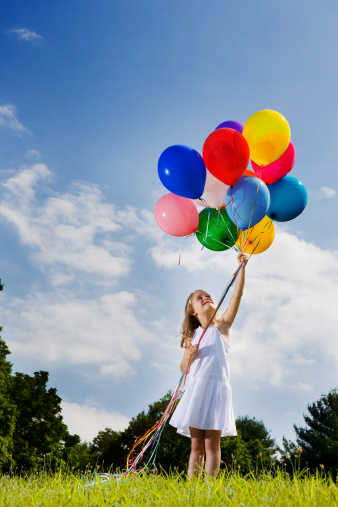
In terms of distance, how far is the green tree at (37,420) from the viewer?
21.1 metres

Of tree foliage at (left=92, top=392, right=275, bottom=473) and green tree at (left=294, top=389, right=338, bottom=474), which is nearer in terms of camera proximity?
tree foliage at (left=92, top=392, right=275, bottom=473)

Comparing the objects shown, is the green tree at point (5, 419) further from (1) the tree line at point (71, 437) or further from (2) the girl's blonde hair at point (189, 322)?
(2) the girl's blonde hair at point (189, 322)

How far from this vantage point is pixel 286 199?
17.1ft

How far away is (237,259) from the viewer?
4691 millimetres

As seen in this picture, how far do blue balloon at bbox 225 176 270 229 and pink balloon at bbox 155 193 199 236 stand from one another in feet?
1.91

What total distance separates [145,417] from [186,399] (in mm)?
23443

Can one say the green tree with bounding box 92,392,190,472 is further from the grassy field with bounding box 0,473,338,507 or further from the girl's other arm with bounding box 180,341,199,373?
the grassy field with bounding box 0,473,338,507

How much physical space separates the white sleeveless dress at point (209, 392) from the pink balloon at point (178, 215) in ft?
4.06

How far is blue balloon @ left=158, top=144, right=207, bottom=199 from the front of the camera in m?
4.89

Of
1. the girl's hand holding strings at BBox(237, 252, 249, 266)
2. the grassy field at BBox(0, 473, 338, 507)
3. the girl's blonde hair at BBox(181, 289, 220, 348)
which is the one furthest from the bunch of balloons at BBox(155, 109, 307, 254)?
the grassy field at BBox(0, 473, 338, 507)

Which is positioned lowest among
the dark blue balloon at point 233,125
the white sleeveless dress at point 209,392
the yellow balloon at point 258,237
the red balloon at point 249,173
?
the white sleeveless dress at point 209,392

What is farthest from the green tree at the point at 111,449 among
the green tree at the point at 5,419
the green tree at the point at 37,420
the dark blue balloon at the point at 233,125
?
the dark blue balloon at the point at 233,125

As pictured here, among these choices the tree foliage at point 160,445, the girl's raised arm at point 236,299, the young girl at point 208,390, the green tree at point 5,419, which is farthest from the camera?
the tree foliage at point 160,445

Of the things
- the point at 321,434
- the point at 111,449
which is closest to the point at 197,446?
the point at 111,449
